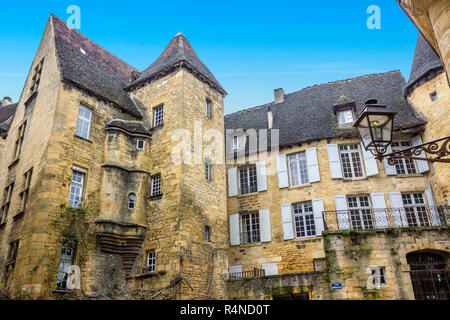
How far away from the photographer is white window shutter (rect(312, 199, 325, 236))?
1443 cm

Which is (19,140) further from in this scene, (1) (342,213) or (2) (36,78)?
(1) (342,213)

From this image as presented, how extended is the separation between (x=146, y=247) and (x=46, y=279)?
3.39 metres

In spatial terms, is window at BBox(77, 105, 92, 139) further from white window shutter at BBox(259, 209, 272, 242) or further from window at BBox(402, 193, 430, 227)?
window at BBox(402, 193, 430, 227)

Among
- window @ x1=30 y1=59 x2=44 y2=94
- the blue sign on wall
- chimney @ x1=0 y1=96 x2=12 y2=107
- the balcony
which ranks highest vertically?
chimney @ x1=0 y1=96 x2=12 y2=107

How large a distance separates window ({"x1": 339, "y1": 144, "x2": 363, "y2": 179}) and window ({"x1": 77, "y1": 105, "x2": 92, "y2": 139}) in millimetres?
10486

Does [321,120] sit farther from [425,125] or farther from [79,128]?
[79,128]

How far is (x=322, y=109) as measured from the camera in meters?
17.7

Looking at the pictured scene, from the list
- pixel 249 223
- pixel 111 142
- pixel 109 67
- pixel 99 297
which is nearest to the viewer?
pixel 99 297

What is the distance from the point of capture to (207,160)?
1486 cm

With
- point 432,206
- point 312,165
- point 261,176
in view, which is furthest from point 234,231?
point 432,206

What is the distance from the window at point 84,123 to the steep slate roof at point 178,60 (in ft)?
11.5

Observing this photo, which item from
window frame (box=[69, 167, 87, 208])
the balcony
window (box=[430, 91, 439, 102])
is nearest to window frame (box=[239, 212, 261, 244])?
the balcony

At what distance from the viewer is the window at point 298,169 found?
52.0 feet
